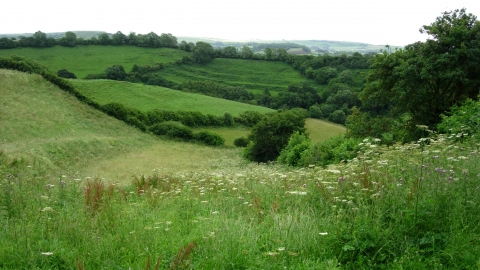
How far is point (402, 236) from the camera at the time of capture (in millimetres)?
4137

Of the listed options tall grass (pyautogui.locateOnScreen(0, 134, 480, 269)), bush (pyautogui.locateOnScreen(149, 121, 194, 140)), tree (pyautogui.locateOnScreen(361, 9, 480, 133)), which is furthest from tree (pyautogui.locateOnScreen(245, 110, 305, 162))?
tall grass (pyautogui.locateOnScreen(0, 134, 480, 269))

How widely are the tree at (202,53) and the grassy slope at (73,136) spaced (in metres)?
76.5

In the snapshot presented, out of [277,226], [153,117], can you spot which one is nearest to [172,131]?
[153,117]

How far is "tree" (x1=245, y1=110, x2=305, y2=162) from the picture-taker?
4072 cm

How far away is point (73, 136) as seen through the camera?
35000 mm

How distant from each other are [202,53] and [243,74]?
17.8 meters

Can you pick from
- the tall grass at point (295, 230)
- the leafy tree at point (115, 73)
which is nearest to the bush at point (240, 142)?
the tall grass at point (295, 230)

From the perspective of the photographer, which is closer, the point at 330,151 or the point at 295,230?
the point at 295,230

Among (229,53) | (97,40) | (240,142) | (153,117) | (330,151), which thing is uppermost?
(97,40)

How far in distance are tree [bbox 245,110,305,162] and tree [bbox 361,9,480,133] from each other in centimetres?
1995

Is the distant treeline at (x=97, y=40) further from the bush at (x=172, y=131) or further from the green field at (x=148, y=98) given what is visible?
the bush at (x=172, y=131)

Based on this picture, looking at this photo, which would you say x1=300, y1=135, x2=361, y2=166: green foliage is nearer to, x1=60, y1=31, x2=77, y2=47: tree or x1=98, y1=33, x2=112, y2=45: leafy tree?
x1=60, y1=31, x2=77, y2=47: tree

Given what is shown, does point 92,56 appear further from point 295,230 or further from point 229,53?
point 295,230

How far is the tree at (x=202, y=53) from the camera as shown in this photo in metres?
120
